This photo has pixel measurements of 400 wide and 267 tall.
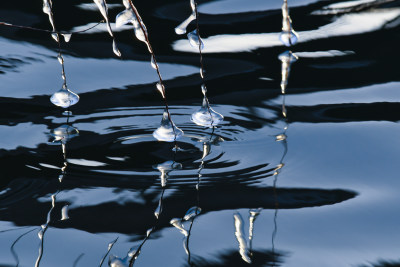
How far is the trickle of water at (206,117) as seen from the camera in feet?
7.04

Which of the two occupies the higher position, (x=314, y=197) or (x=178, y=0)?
(x=178, y=0)

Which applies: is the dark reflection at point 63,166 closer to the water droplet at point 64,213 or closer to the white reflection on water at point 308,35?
the water droplet at point 64,213

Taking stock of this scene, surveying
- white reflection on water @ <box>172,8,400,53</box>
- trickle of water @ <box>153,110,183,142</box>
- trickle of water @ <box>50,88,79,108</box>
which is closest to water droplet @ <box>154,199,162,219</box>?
trickle of water @ <box>153,110,183,142</box>

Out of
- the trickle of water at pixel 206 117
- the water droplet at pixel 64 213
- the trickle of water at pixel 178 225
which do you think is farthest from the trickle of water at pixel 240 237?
the trickle of water at pixel 206 117

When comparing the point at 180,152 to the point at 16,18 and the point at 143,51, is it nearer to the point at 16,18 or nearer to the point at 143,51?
the point at 143,51

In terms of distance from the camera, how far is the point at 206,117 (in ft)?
7.05

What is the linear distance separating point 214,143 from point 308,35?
1216 mm

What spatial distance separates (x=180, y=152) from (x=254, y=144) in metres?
0.22

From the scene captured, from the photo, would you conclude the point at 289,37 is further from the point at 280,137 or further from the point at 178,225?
the point at 178,225

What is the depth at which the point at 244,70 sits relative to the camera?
8.93ft

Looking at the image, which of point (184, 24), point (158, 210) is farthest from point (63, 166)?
point (184, 24)

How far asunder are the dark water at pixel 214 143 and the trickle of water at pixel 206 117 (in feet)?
0.08

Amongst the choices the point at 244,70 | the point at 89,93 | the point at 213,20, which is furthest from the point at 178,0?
the point at 89,93

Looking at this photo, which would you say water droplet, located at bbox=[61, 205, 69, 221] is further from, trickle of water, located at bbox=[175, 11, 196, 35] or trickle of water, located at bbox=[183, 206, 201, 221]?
trickle of water, located at bbox=[175, 11, 196, 35]
